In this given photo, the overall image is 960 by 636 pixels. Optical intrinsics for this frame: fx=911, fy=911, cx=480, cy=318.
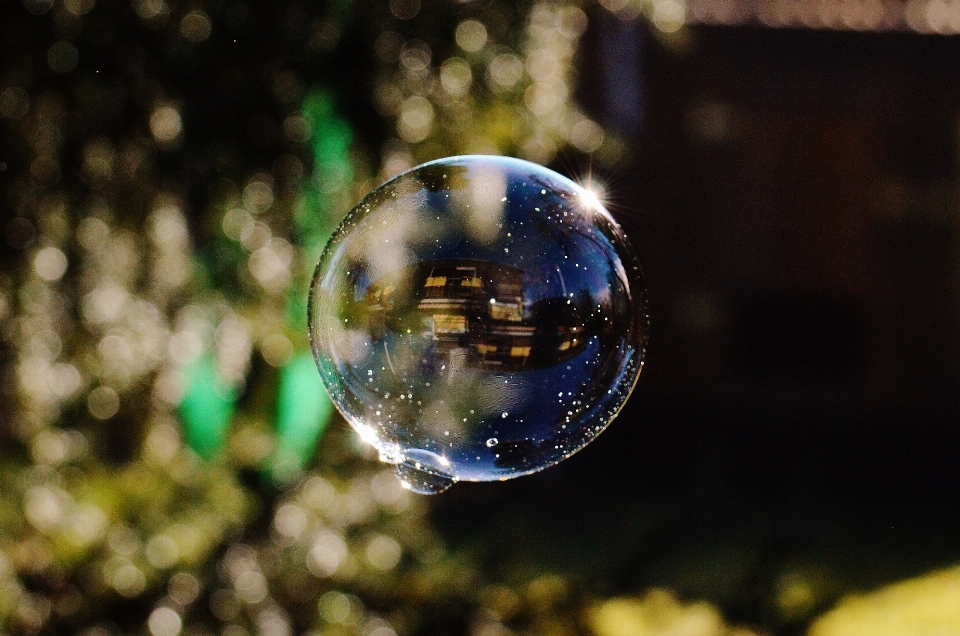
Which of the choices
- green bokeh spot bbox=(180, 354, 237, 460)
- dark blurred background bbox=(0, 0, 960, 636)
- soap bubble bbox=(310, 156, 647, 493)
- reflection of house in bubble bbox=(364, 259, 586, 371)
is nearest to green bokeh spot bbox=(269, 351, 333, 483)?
dark blurred background bbox=(0, 0, 960, 636)

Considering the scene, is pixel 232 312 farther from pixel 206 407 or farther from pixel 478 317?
pixel 478 317

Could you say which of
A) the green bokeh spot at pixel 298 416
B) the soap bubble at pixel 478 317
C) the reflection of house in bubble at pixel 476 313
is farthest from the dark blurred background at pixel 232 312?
the reflection of house in bubble at pixel 476 313

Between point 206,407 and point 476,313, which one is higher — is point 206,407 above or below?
above

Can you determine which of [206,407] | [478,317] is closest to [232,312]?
[206,407]

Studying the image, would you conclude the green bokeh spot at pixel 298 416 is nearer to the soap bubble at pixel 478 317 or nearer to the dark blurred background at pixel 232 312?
the dark blurred background at pixel 232 312

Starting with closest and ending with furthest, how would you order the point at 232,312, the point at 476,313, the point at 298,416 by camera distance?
the point at 476,313
the point at 232,312
the point at 298,416

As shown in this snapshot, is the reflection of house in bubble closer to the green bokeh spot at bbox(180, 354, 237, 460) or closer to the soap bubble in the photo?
the soap bubble

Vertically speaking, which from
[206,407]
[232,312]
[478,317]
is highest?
[232,312]

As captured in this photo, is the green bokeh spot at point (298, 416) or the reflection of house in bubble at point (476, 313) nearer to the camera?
the reflection of house in bubble at point (476, 313)

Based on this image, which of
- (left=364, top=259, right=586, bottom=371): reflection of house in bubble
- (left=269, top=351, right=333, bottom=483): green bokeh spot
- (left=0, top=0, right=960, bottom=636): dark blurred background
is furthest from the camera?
(left=269, top=351, right=333, bottom=483): green bokeh spot
